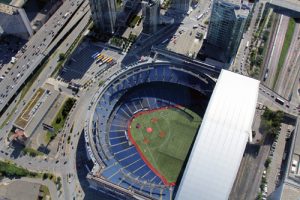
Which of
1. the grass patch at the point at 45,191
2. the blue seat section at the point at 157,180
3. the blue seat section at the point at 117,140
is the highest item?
the blue seat section at the point at 117,140

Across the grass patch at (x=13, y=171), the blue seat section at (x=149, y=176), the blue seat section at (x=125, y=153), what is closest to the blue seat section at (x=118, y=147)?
the blue seat section at (x=125, y=153)

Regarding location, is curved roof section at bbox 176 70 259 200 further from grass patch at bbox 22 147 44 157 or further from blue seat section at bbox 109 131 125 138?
grass patch at bbox 22 147 44 157

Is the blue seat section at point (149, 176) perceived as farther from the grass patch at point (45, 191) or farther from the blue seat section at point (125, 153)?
the grass patch at point (45, 191)

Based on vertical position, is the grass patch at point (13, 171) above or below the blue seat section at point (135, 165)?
below

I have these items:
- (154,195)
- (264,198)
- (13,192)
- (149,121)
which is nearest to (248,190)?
(264,198)

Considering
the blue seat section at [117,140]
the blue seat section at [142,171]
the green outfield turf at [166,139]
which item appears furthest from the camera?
the blue seat section at [117,140]

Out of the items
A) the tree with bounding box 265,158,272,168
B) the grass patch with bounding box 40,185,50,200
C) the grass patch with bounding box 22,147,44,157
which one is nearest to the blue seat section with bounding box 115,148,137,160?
the grass patch with bounding box 40,185,50,200

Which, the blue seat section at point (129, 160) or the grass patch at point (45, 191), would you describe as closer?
the grass patch at point (45, 191)
